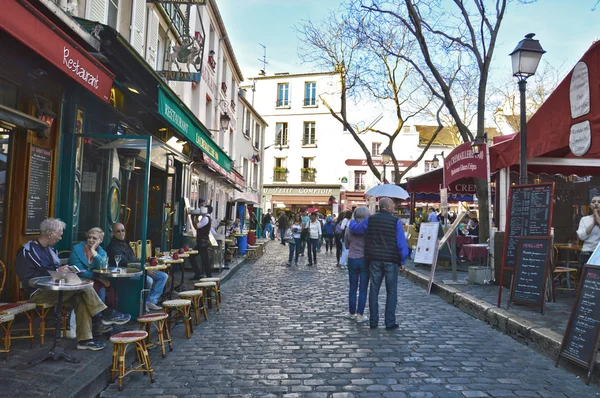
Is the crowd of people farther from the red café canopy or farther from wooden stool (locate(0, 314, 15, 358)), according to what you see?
wooden stool (locate(0, 314, 15, 358))

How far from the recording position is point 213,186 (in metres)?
20.1

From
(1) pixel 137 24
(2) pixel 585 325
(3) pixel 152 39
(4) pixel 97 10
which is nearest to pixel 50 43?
(4) pixel 97 10

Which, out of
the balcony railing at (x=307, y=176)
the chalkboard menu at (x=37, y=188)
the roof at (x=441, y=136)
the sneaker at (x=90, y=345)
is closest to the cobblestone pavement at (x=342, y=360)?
the sneaker at (x=90, y=345)

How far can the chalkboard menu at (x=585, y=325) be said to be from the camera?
435 centimetres

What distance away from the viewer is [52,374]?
3873 millimetres

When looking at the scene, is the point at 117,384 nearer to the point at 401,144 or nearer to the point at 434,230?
the point at 434,230

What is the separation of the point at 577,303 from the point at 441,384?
1730mm

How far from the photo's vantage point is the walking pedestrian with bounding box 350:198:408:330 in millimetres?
6258

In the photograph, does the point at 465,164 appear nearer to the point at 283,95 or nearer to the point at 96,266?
the point at 96,266

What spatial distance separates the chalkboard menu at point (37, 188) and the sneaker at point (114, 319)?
1664 mm

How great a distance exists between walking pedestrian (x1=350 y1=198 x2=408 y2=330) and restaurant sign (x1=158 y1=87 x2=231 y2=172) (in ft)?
10.2

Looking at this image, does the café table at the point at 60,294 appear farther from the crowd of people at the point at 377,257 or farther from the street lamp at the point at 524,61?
the street lamp at the point at 524,61

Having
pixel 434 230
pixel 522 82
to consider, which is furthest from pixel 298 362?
pixel 434 230

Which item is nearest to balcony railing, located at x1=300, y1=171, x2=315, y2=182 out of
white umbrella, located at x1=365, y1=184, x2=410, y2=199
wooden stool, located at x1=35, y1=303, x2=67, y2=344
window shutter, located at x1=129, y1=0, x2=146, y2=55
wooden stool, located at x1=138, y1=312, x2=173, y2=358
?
white umbrella, located at x1=365, y1=184, x2=410, y2=199
